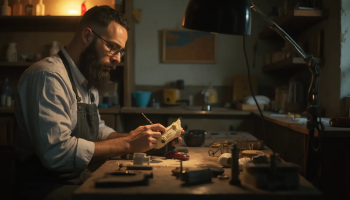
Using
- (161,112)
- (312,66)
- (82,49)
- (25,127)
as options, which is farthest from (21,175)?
(161,112)

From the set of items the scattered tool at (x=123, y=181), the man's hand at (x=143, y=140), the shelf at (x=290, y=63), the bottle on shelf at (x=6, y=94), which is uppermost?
the shelf at (x=290, y=63)

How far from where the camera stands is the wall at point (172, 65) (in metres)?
4.25

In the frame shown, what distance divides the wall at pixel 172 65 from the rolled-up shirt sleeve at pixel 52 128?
266 cm

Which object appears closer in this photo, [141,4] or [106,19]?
[106,19]

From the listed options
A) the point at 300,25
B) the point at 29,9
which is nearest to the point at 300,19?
the point at 300,25

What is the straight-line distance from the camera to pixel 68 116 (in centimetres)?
161

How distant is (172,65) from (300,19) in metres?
1.68

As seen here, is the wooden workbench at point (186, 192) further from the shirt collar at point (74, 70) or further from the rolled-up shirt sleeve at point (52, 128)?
the shirt collar at point (74, 70)

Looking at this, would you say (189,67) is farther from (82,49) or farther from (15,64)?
(82,49)

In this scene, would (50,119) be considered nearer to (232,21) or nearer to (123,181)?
(123,181)

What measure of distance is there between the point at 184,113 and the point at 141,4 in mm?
1595

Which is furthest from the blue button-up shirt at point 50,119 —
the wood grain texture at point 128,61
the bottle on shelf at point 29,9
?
the bottle on shelf at point 29,9

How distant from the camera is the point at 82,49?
1938 mm

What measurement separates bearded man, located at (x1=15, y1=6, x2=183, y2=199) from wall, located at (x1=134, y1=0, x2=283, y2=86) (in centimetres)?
222
